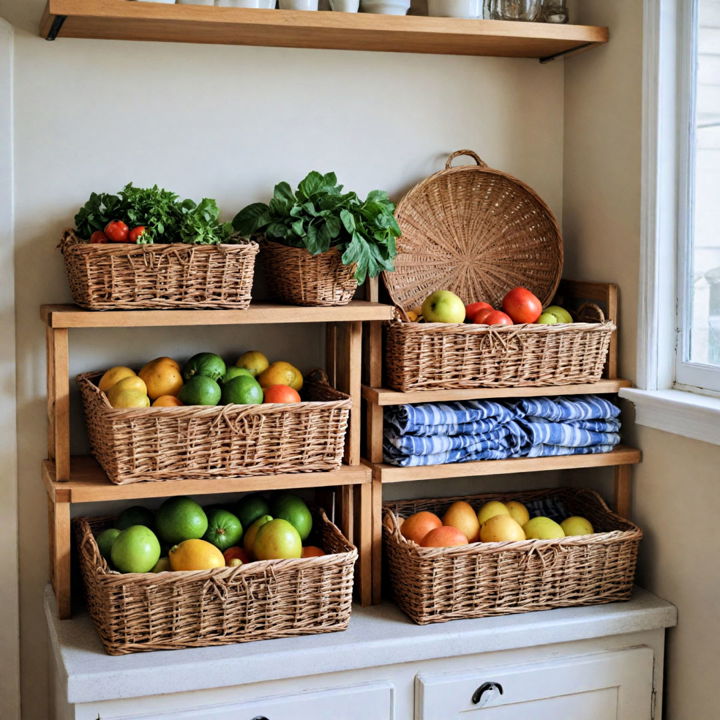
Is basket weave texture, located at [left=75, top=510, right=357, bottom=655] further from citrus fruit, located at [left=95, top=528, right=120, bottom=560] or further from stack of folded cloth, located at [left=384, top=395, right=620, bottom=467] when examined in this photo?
stack of folded cloth, located at [left=384, top=395, right=620, bottom=467]

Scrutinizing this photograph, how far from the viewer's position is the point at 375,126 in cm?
248

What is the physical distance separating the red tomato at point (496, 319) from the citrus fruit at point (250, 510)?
2.23 ft

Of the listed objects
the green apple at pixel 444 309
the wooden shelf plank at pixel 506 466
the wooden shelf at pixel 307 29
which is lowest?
the wooden shelf plank at pixel 506 466

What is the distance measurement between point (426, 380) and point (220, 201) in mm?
672

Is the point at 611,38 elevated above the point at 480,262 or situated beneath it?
elevated above

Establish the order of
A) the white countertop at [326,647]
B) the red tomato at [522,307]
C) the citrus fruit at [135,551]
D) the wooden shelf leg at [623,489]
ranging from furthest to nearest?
the wooden shelf leg at [623,489] → the red tomato at [522,307] → the citrus fruit at [135,551] → the white countertop at [326,647]

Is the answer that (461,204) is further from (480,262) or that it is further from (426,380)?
(426,380)

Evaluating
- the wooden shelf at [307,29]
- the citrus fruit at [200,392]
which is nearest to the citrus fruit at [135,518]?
the citrus fruit at [200,392]

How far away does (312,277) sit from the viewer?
214cm

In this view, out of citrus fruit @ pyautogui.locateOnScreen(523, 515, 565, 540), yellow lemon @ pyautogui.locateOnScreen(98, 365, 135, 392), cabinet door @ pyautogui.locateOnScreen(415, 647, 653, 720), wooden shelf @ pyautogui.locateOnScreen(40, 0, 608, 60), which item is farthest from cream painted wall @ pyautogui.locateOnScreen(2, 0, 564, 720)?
cabinet door @ pyautogui.locateOnScreen(415, 647, 653, 720)

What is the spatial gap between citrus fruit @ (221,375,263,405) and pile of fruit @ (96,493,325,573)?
260mm

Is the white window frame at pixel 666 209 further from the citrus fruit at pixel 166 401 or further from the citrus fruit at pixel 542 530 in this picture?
the citrus fruit at pixel 166 401

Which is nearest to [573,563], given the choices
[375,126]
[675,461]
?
[675,461]

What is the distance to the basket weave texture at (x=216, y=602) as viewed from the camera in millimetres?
1920
